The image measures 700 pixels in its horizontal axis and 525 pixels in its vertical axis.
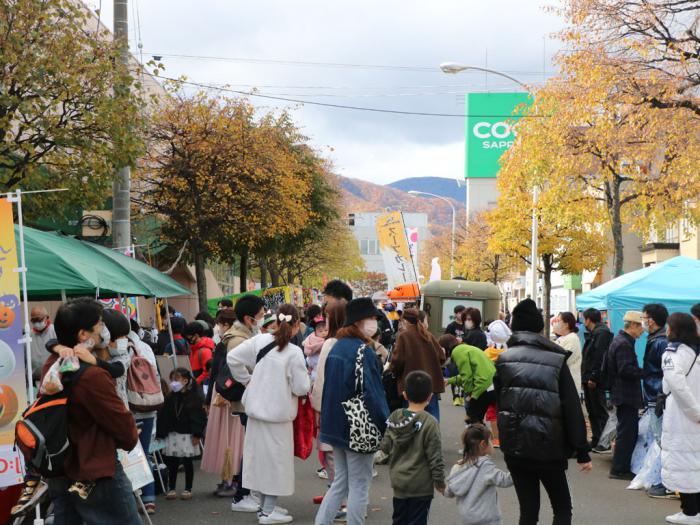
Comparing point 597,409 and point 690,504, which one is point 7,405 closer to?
point 690,504

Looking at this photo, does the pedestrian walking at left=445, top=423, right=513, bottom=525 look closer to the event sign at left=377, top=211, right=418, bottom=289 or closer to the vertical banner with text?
the vertical banner with text

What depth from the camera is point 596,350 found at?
12.4 meters

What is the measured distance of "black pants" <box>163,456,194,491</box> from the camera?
381 inches

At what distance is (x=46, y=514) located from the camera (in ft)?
25.9

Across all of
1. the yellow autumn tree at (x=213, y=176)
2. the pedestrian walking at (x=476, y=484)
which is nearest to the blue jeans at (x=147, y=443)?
the pedestrian walking at (x=476, y=484)

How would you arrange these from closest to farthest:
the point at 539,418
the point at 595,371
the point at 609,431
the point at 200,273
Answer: the point at 539,418 < the point at 609,431 < the point at 595,371 < the point at 200,273

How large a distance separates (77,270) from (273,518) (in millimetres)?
2983

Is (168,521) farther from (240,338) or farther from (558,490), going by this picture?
(558,490)

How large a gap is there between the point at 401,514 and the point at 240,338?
2998 millimetres

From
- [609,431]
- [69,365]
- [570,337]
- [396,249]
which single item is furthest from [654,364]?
[396,249]

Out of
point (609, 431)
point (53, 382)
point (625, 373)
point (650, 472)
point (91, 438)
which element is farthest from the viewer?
point (609, 431)

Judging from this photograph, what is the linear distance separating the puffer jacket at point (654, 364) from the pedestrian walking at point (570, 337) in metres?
1.50

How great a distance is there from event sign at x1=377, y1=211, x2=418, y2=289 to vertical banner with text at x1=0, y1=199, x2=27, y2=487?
23803mm

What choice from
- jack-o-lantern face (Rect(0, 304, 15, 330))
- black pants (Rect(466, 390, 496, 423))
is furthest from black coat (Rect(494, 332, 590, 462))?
jack-o-lantern face (Rect(0, 304, 15, 330))
